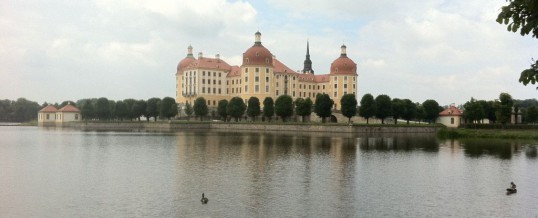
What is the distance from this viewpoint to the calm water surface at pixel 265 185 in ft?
64.7

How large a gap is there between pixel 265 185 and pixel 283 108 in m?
67.4

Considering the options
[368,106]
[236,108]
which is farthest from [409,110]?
[236,108]

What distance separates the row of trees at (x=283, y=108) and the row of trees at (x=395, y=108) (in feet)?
11.3

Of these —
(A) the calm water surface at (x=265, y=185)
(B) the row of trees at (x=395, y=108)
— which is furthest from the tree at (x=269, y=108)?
(A) the calm water surface at (x=265, y=185)

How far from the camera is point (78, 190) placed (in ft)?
77.6

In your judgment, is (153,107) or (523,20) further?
(153,107)

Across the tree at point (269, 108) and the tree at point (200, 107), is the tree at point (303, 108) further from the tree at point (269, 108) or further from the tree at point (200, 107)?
the tree at point (200, 107)

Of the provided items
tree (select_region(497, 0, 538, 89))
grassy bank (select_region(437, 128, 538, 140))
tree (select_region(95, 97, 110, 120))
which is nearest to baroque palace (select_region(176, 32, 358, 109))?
tree (select_region(95, 97, 110, 120))

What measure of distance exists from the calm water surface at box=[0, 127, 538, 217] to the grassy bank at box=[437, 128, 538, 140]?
92.6 ft

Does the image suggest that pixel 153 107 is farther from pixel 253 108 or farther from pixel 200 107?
pixel 253 108

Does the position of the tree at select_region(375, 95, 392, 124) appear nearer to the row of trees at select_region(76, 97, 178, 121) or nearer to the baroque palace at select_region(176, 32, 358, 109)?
the baroque palace at select_region(176, 32, 358, 109)

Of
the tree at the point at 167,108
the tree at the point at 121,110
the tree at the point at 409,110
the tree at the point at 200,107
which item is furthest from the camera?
the tree at the point at 121,110

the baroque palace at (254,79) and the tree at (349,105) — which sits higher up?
the baroque palace at (254,79)

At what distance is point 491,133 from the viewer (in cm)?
6788
